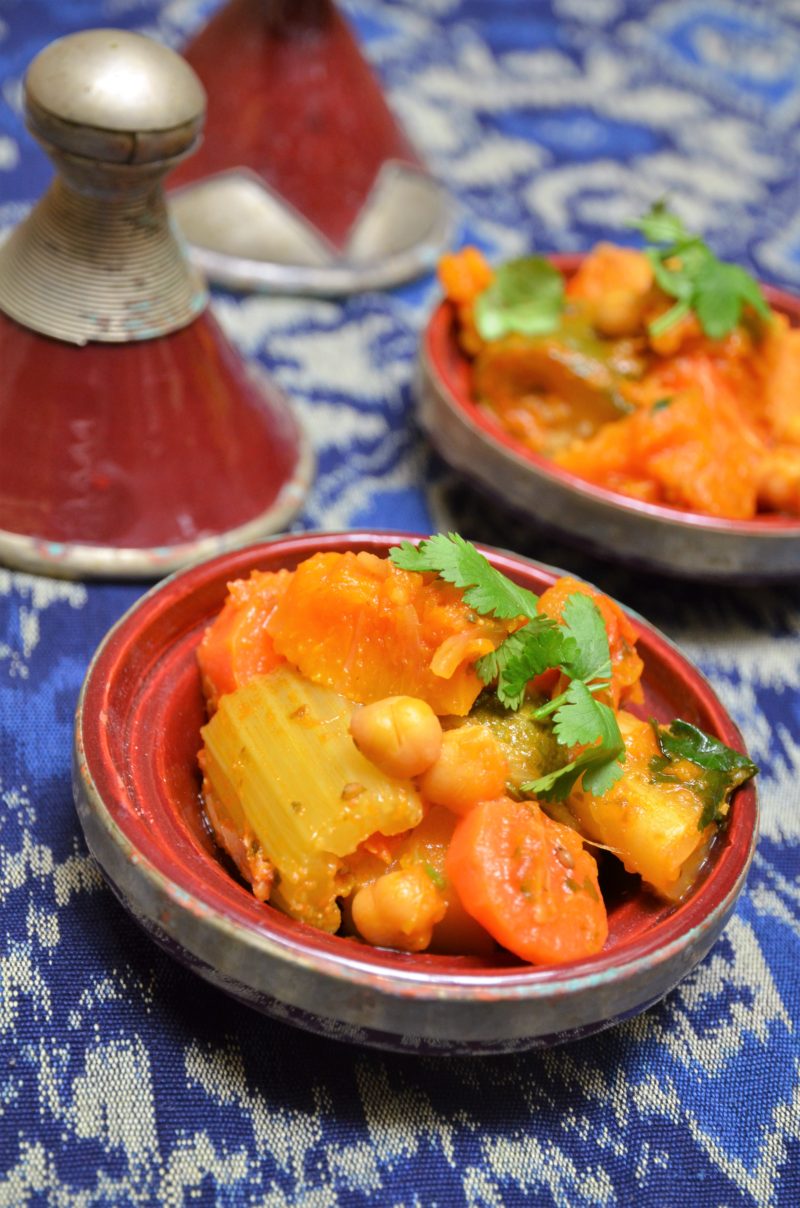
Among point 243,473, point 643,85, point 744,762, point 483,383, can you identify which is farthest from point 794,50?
point 744,762

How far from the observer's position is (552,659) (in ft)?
3.14

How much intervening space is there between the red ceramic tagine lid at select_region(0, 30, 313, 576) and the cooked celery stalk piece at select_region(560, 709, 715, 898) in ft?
1.91

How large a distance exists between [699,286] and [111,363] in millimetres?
729

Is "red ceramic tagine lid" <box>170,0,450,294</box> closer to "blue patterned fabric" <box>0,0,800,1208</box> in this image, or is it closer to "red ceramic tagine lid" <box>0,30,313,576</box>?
"blue patterned fabric" <box>0,0,800,1208</box>

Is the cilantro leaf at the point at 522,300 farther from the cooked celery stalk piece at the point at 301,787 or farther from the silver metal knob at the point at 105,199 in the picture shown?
the cooked celery stalk piece at the point at 301,787

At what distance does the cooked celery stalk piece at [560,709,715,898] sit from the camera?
91 cm

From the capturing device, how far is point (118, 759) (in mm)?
928

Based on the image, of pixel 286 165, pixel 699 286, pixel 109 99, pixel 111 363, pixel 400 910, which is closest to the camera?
pixel 400 910

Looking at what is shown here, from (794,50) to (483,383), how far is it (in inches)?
76.5

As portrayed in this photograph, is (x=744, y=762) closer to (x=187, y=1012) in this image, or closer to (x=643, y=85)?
(x=187, y=1012)

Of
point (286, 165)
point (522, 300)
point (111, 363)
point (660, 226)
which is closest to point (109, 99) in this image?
point (111, 363)

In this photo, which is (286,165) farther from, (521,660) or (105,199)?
(521,660)

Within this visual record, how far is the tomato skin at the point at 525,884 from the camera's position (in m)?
0.85

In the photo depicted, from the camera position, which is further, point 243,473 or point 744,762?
point 243,473
